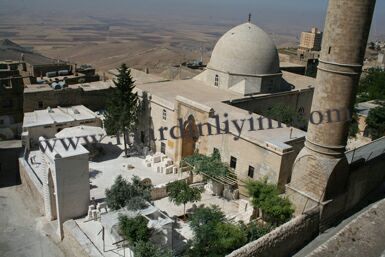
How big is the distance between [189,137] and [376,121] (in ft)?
38.6

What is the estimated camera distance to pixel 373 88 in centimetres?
3038

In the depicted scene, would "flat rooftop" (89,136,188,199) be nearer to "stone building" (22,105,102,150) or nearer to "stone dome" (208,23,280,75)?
"stone building" (22,105,102,150)

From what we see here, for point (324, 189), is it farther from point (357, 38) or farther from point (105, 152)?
point (105, 152)

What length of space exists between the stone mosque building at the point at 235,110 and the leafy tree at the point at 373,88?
6.17 metres

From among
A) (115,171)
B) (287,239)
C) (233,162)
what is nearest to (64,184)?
(115,171)

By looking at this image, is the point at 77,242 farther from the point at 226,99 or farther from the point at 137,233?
the point at 226,99

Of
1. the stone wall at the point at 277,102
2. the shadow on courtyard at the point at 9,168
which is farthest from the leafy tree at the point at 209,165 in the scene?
the shadow on courtyard at the point at 9,168

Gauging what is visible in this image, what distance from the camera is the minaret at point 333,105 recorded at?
1059 cm

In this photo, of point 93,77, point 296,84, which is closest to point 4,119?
point 93,77

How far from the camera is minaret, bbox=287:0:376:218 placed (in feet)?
34.8

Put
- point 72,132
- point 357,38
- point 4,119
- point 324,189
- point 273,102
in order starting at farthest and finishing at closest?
1. point 4,119
2. point 273,102
3. point 72,132
4. point 324,189
5. point 357,38

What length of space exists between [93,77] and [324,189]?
23.8 m

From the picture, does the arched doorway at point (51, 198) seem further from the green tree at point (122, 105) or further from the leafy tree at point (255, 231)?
the leafy tree at point (255, 231)

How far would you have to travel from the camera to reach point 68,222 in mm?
14984
